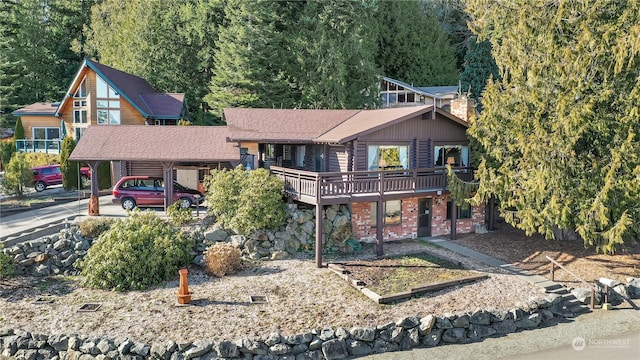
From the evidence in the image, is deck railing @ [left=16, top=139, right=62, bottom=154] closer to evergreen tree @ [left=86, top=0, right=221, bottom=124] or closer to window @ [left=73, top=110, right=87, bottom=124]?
window @ [left=73, top=110, right=87, bottom=124]

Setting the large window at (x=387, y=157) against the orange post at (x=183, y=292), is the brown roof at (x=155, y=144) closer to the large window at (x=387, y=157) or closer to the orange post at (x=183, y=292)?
the large window at (x=387, y=157)

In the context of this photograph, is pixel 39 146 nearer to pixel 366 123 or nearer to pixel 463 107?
pixel 366 123

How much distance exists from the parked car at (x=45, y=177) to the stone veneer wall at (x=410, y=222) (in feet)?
67.9

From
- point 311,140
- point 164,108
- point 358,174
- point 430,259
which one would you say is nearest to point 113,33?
point 164,108

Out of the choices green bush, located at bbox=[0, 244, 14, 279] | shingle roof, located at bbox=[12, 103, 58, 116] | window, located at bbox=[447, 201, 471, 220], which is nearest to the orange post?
green bush, located at bbox=[0, 244, 14, 279]

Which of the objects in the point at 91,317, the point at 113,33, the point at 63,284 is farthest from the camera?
the point at 113,33

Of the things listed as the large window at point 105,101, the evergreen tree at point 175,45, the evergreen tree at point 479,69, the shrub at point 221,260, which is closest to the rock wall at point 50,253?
the shrub at point 221,260

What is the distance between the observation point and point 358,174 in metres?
18.0

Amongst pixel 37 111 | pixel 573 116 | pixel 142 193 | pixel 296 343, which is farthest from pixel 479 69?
pixel 37 111

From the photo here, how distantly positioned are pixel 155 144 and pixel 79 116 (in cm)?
1555

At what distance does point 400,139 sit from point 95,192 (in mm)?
13767

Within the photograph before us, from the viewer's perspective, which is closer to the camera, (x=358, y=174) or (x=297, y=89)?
(x=358, y=174)

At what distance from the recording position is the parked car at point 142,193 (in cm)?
2112

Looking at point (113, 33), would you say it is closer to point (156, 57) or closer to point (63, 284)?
point (156, 57)
